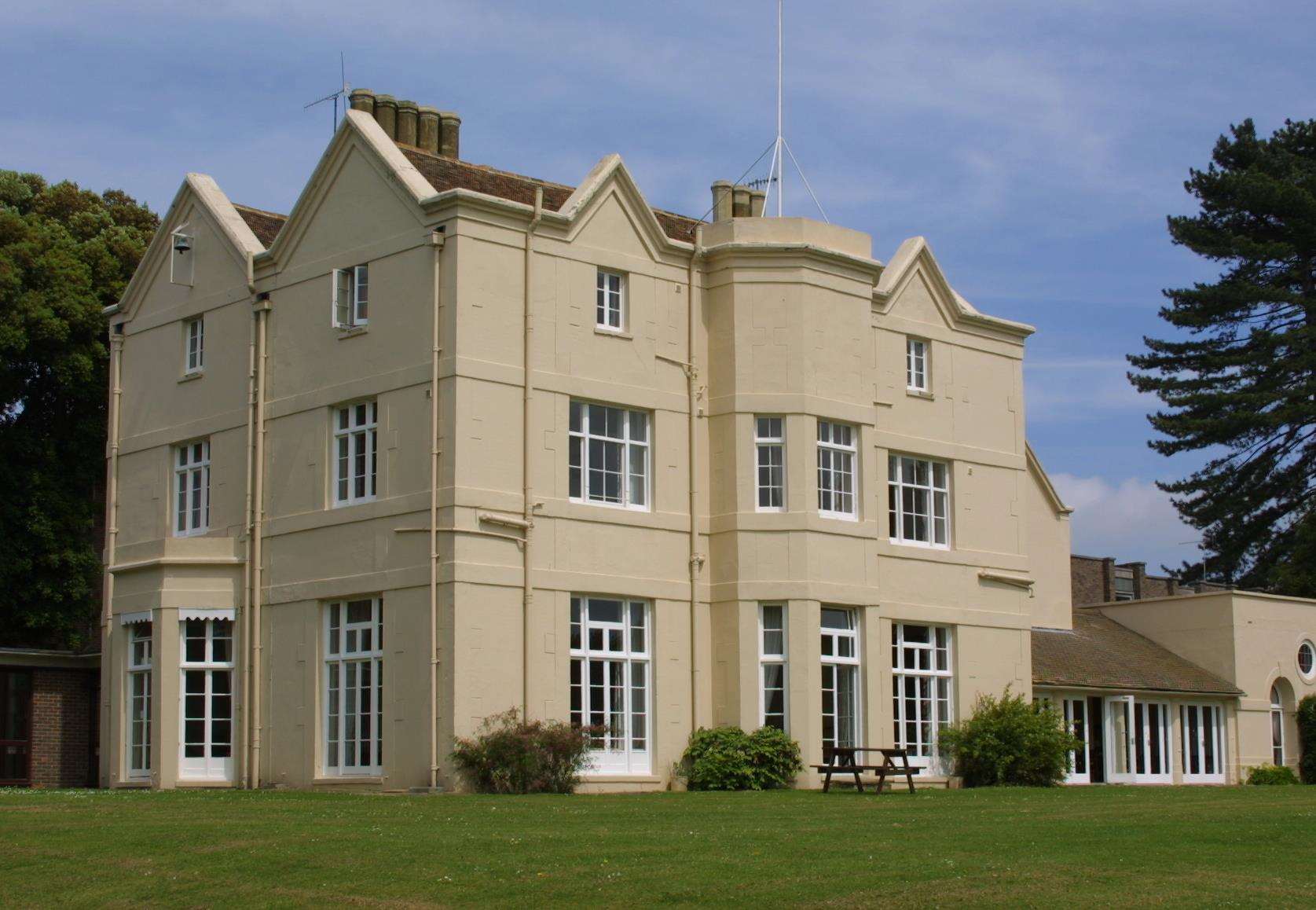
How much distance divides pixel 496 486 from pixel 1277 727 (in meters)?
26.1

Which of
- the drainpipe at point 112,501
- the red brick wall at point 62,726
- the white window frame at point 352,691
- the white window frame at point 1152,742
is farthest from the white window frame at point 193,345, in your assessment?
the white window frame at point 1152,742

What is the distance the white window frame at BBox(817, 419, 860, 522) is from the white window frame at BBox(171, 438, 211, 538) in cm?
1101

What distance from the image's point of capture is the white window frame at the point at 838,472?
32.1m

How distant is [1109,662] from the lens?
4216cm

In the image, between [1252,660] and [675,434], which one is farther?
[1252,660]

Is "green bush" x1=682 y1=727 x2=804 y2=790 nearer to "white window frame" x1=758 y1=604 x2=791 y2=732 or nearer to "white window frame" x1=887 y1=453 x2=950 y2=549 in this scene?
"white window frame" x1=758 y1=604 x2=791 y2=732

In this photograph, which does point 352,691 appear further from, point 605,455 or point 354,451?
point 605,455

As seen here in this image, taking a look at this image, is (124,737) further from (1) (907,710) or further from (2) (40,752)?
(1) (907,710)

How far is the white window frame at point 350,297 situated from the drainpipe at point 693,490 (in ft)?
18.6

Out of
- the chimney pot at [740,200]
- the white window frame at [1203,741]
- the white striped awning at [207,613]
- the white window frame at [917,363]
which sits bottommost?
the white window frame at [1203,741]

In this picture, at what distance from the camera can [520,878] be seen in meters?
15.3

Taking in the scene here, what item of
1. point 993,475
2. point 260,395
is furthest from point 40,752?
point 993,475

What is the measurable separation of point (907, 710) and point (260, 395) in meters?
13.2

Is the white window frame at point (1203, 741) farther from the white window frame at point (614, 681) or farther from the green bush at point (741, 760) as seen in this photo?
the white window frame at point (614, 681)
